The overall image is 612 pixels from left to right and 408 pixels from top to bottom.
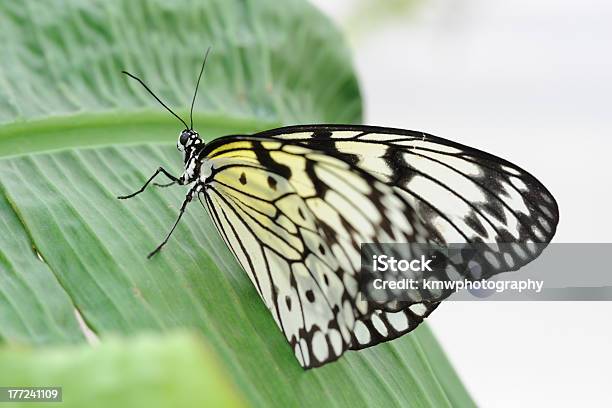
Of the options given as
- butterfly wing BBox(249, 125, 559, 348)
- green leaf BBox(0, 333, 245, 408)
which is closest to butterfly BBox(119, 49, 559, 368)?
butterfly wing BBox(249, 125, 559, 348)

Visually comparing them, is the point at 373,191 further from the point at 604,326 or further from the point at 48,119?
the point at 604,326

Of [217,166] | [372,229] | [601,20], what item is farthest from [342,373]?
[601,20]

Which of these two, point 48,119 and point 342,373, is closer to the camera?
point 342,373

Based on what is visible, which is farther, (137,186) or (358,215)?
(137,186)

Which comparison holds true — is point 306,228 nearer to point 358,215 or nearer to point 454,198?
point 358,215

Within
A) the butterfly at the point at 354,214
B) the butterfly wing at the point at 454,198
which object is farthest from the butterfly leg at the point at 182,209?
the butterfly wing at the point at 454,198

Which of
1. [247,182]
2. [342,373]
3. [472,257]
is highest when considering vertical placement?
[247,182]

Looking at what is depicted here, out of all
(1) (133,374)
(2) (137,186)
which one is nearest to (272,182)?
(2) (137,186)
